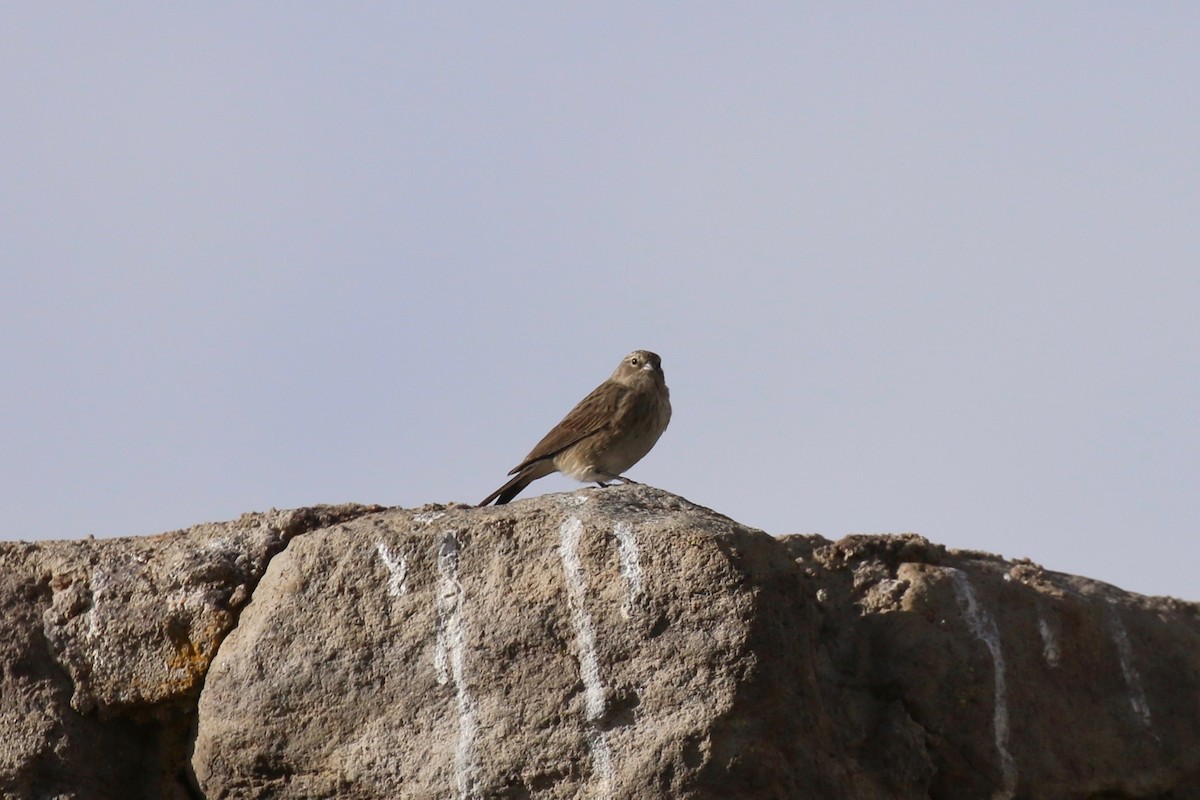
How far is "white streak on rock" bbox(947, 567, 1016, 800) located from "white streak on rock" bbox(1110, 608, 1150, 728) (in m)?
0.72

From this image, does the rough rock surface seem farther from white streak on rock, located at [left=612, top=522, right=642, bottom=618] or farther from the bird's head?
the bird's head

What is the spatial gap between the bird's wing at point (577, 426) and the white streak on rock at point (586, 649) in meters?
3.05

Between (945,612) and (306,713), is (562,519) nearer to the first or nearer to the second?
(306,713)

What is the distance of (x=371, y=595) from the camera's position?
5.68 meters

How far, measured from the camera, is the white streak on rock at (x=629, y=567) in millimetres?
5434

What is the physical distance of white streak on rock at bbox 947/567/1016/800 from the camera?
623 cm

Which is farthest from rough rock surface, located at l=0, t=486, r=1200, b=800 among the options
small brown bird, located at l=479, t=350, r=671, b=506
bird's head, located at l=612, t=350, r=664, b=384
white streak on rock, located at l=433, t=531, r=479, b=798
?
bird's head, located at l=612, t=350, r=664, b=384

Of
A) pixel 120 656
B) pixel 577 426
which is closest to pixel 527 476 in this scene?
pixel 577 426

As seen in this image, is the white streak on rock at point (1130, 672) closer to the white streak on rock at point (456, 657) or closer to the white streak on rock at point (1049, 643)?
the white streak on rock at point (1049, 643)

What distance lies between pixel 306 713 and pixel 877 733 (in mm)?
2109

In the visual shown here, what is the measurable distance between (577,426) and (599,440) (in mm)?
154

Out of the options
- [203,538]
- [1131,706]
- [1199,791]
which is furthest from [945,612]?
[203,538]

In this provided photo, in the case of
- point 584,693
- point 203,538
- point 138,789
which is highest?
point 203,538

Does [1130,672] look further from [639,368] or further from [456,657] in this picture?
[639,368]
